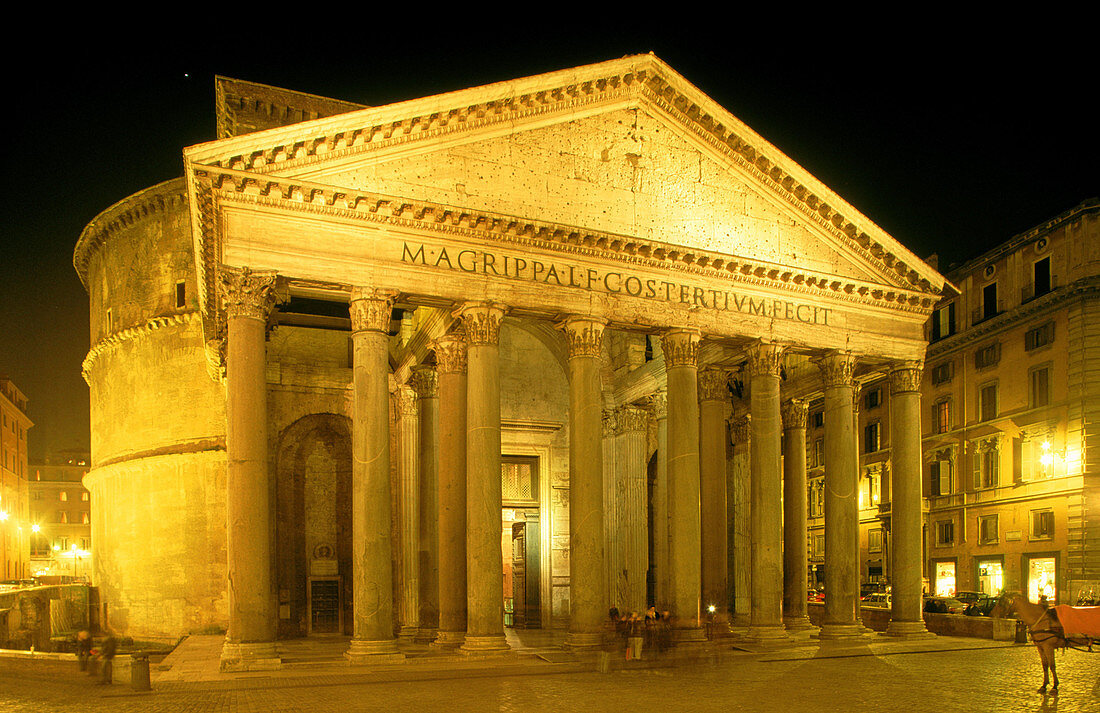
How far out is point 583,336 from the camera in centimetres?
2017

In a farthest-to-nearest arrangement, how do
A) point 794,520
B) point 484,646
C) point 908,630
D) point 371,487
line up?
point 794,520, point 908,630, point 484,646, point 371,487

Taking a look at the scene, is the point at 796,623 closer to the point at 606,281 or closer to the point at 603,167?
the point at 606,281

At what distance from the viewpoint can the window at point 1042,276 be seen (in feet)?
114

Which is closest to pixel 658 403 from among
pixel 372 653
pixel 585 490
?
pixel 585 490

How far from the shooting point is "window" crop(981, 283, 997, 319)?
3791cm

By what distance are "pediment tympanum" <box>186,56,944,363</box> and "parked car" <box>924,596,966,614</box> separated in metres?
11.0

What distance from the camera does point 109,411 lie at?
31.8 m

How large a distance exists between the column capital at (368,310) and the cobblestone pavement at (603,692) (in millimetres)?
6308

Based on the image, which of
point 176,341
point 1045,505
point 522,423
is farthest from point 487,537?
point 1045,505

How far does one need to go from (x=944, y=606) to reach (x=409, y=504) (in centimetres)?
1829

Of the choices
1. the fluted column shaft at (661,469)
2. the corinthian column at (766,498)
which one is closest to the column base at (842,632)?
the corinthian column at (766,498)

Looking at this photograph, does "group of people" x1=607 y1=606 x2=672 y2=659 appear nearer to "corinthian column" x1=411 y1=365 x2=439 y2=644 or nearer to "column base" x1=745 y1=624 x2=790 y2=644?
"column base" x1=745 y1=624 x2=790 y2=644

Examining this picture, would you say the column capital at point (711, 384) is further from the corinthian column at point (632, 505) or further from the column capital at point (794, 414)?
the column capital at point (794, 414)

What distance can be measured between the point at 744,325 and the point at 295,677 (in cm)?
1256
